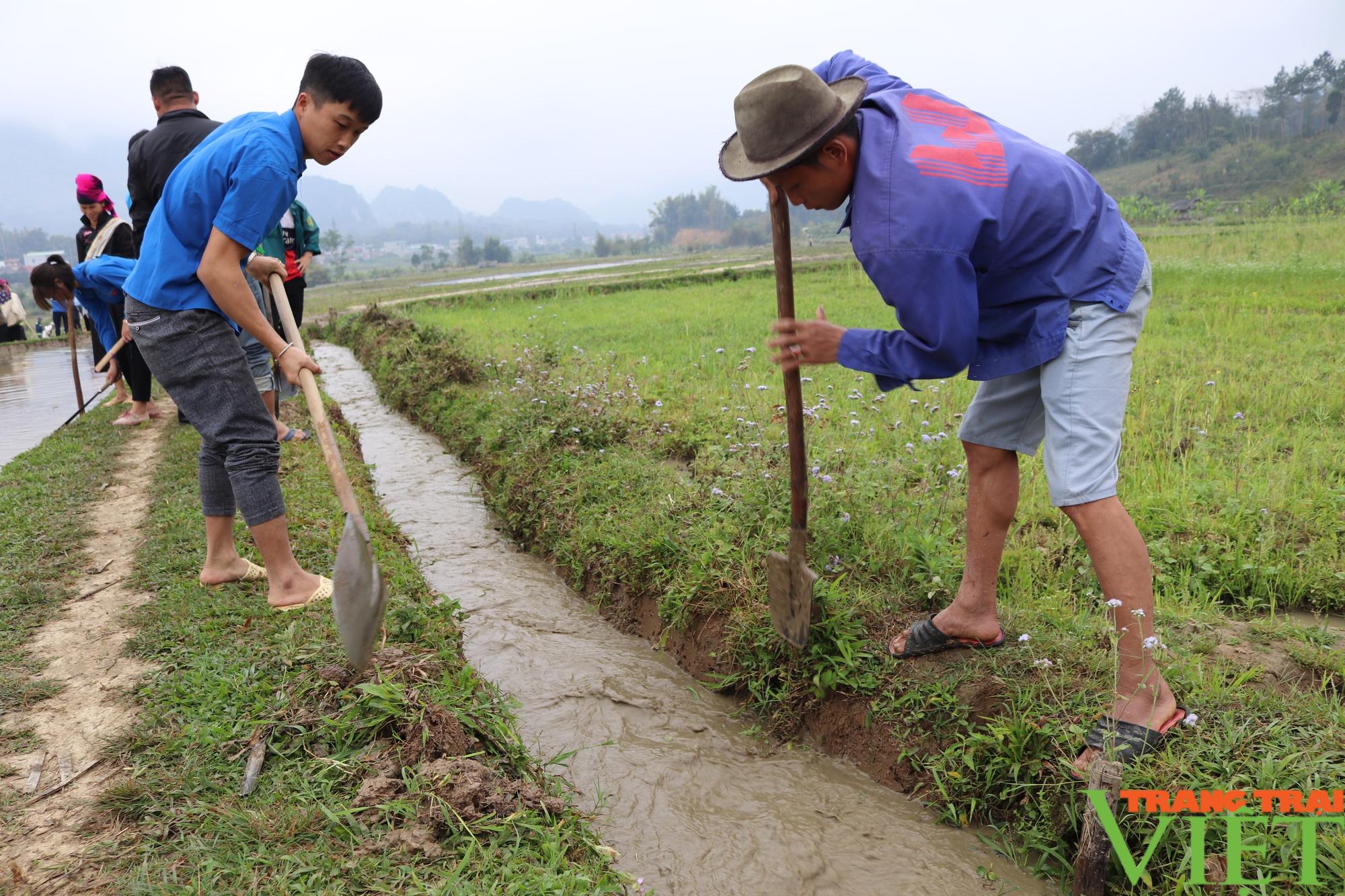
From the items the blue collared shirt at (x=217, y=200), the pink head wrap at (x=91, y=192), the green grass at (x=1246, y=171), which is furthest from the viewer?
the green grass at (x=1246, y=171)

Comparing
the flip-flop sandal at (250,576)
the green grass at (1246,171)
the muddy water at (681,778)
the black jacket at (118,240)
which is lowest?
the muddy water at (681,778)

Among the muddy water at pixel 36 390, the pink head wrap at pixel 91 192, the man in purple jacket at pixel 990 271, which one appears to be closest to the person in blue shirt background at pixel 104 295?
the pink head wrap at pixel 91 192

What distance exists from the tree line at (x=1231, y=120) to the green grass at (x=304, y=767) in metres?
59.5

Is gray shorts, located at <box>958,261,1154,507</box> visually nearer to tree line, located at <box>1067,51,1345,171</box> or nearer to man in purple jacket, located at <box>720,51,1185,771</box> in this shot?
man in purple jacket, located at <box>720,51,1185,771</box>

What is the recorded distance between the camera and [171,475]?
4.99 m

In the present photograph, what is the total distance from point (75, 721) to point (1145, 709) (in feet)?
10.3

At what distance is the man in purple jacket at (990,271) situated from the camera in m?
2.01

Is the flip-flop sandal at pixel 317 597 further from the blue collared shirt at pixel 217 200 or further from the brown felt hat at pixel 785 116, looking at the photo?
the brown felt hat at pixel 785 116

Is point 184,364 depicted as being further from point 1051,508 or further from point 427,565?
point 1051,508

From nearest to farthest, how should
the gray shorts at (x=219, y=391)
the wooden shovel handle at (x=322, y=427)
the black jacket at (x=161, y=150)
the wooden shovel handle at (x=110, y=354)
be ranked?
1. the wooden shovel handle at (x=322, y=427)
2. the gray shorts at (x=219, y=391)
3. the black jacket at (x=161, y=150)
4. the wooden shovel handle at (x=110, y=354)

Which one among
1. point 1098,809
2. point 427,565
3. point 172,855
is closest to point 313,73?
point 172,855

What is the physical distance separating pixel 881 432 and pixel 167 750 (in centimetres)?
371

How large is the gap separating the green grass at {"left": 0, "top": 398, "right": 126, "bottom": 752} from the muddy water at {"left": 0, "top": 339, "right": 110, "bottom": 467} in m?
0.58

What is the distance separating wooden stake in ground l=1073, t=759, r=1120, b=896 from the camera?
199cm
